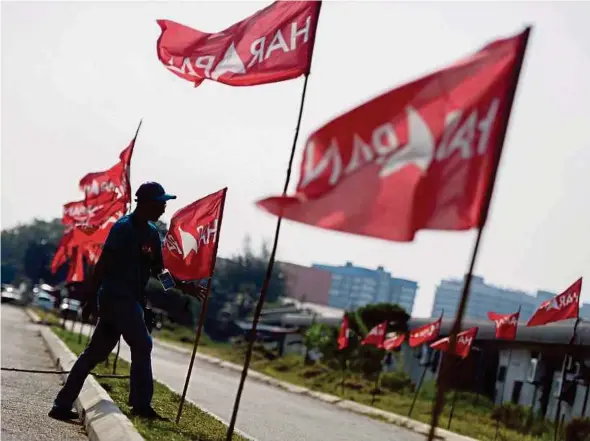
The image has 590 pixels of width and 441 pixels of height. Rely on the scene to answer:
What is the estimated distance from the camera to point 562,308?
54.9 feet

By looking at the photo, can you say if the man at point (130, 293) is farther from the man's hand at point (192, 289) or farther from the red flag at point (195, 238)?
the red flag at point (195, 238)

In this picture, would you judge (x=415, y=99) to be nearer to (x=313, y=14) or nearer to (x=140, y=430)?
(x=313, y=14)

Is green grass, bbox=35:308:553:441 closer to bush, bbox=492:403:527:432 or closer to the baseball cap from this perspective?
bush, bbox=492:403:527:432

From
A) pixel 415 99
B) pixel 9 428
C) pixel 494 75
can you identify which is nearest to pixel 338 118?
pixel 415 99

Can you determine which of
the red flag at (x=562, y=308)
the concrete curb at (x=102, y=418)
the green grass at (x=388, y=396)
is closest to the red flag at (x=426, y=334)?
the green grass at (x=388, y=396)

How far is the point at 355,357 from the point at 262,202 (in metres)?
30.6

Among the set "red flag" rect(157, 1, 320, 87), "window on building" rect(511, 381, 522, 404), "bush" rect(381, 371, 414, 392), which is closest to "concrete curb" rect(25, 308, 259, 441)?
"red flag" rect(157, 1, 320, 87)

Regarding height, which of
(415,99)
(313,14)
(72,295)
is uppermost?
(313,14)

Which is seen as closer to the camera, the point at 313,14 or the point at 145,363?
the point at 313,14

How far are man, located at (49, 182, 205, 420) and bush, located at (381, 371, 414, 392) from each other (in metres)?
23.1

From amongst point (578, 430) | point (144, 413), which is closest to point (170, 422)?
point (144, 413)

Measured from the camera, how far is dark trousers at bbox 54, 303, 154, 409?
334 inches

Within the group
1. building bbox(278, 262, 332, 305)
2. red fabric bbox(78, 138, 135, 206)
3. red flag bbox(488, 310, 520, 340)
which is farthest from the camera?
building bbox(278, 262, 332, 305)

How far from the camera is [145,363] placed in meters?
8.46
